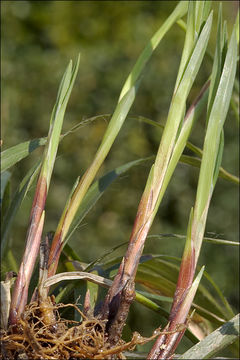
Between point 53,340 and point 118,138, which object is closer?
point 53,340

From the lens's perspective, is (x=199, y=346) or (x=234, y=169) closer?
(x=199, y=346)

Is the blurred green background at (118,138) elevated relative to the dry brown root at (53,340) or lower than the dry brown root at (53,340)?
lower

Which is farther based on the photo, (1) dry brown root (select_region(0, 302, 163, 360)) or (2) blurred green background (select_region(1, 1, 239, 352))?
(2) blurred green background (select_region(1, 1, 239, 352))

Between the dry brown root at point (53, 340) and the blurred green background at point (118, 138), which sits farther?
the blurred green background at point (118, 138)

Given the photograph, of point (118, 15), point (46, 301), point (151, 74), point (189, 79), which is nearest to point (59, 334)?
point (46, 301)

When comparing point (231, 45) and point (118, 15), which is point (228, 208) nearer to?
point (118, 15)

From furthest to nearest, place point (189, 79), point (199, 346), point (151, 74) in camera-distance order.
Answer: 1. point (151, 74)
2. point (189, 79)
3. point (199, 346)

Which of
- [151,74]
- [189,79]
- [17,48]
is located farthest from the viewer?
[17,48]

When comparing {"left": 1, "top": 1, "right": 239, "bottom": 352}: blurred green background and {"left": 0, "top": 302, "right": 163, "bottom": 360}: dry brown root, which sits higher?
{"left": 0, "top": 302, "right": 163, "bottom": 360}: dry brown root
